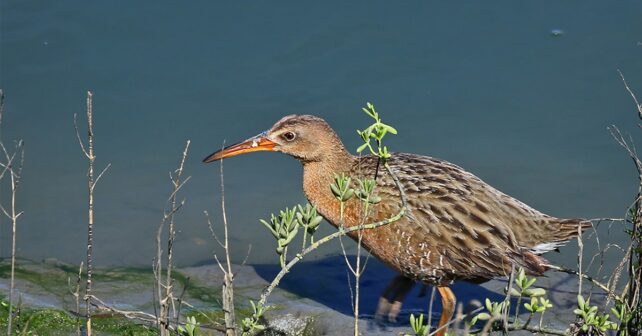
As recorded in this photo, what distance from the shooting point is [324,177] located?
7.61 m

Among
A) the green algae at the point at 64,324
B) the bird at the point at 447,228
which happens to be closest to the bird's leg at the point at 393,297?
the bird at the point at 447,228

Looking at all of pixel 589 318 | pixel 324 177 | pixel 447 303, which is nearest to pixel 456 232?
pixel 447 303

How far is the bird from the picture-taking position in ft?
23.1

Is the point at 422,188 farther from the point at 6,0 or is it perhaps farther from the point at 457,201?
the point at 6,0

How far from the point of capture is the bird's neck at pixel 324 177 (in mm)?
7539

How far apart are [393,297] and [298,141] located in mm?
1223

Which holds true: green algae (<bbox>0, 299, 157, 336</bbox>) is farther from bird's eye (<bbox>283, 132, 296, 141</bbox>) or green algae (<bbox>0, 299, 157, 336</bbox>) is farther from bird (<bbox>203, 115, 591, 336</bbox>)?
bird's eye (<bbox>283, 132, 296, 141</bbox>)

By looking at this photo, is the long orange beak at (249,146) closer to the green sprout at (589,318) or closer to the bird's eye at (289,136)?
the bird's eye at (289,136)

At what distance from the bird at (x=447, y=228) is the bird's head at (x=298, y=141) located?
248 mm

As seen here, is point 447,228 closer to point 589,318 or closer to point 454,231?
point 454,231

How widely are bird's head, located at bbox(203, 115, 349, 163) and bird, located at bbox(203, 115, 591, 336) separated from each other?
0.81 ft

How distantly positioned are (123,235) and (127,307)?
1332 millimetres

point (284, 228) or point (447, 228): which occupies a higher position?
point (284, 228)

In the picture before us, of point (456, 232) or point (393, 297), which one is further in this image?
Answer: point (393, 297)
